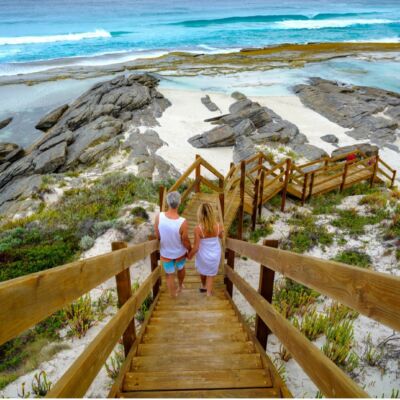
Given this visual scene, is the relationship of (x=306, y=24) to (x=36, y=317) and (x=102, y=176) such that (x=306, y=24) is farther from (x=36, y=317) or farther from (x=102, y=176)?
(x=36, y=317)

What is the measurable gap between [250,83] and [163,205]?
85.8ft

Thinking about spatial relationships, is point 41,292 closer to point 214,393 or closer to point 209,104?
point 214,393

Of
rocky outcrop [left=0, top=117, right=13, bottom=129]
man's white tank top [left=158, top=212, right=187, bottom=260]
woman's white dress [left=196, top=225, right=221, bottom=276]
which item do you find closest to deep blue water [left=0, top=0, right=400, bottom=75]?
rocky outcrop [left=0, top=117, right=13, bottom=129]

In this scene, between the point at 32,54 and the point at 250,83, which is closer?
the point at 250,83

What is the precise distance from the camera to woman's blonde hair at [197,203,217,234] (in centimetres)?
442

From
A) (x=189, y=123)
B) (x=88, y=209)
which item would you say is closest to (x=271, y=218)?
(x=88, y=209)

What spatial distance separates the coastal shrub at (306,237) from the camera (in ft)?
26.4

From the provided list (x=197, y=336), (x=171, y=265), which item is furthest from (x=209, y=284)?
(x=197, y=336)

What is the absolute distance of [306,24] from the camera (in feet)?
264

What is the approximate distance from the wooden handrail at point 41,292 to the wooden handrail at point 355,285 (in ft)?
4.35

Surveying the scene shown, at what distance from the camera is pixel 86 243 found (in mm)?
7453

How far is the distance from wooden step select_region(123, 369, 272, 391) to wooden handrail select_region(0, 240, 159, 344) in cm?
92

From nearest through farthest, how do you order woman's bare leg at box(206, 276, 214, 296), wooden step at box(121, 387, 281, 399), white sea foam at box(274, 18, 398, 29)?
wooden step at box(121, 387, 281, 399) → woman's bare leg at box(206, 276, 214, 296) → white sea foam at box(274, 18, 398, 29)

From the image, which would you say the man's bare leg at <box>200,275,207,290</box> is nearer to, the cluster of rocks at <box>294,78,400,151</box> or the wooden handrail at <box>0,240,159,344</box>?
the wooden handrail at <box>0,240,159,344</box>
